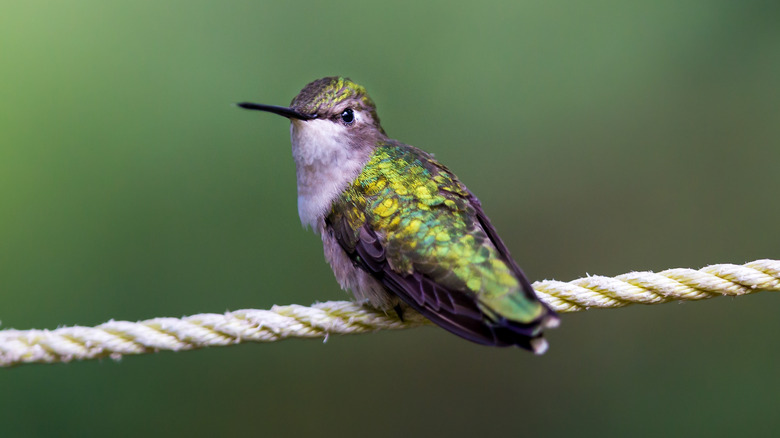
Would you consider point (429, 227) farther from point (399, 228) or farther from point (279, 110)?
point (279, 110)

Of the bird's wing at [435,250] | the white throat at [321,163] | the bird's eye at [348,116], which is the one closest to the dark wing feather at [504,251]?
the bird's wing at [435,250]

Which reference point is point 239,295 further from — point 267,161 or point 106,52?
point 106,52

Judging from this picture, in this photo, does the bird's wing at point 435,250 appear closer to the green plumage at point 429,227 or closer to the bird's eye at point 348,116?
the green plumage at point 429,227

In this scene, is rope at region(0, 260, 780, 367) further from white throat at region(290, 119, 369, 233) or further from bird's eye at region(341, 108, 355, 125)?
bird's eye at region(341, 108, 355, 125)

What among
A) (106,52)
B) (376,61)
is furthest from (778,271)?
(106,52)

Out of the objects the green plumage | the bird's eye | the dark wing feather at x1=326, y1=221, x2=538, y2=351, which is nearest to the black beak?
the bird's eye
